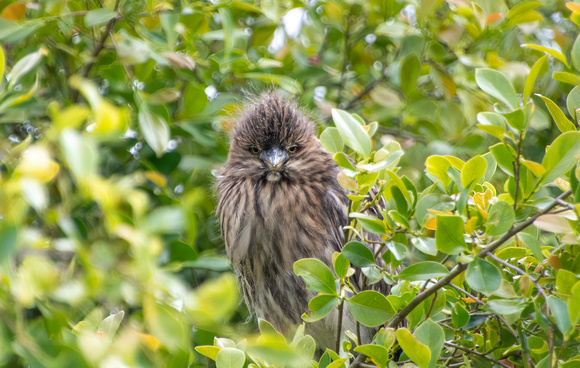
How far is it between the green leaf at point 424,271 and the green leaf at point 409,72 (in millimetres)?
1779

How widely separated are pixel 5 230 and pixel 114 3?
215 centimetres

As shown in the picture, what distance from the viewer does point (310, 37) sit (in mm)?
4195

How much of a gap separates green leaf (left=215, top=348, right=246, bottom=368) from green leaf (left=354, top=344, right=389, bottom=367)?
349 mm

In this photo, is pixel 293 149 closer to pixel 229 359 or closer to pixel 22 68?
pixel 229 359

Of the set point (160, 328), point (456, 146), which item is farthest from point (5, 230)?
point (456, 146)

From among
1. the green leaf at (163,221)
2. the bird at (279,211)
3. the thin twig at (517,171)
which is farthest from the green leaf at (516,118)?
the bird at (279,211)

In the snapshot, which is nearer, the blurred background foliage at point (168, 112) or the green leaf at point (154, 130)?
the blurred background foliage at point (168, 112)

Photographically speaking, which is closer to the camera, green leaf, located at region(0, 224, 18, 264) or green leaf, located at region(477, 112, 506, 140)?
green leaf, located at region(0, 224, 18, 264)

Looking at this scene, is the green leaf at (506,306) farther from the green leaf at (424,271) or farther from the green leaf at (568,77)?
the green leaf at (568,77)

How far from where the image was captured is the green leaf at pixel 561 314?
4.96 feet

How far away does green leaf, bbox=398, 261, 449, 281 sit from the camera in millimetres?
1797

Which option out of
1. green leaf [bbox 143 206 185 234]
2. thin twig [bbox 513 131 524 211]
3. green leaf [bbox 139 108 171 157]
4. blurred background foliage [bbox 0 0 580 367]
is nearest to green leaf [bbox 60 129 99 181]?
blurred background foliage [bbox 0 0 580 367]

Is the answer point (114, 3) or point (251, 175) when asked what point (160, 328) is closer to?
point (114, 3)

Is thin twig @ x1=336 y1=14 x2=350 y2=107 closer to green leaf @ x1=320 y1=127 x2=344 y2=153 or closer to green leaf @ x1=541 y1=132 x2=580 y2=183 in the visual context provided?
green leaf @ x1=320 y1=127 x2=344 y2=153
